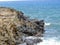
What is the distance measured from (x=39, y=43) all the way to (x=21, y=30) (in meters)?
2.10

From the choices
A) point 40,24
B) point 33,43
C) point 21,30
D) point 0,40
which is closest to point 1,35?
point 0,40

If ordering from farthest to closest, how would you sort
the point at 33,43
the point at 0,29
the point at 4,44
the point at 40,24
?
the point at 40,24 < the point at 33,43 < the point at 0,29 < the point at 4,44

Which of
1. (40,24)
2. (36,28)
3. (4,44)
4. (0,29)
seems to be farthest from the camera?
(40,24)

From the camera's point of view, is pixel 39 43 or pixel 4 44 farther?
pixel 39 43

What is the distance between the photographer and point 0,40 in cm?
1537

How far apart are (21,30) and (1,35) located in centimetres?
671

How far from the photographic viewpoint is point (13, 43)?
1620 centimetres

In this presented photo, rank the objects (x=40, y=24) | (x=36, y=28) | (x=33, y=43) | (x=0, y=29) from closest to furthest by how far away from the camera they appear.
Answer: (x=0, y=29) → (x=33, y=43) → (x=36, y=28) → (x=40, y=24)

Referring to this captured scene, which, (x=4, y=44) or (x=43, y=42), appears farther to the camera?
(x=43, y=42)

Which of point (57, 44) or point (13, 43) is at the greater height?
point (13, 43)

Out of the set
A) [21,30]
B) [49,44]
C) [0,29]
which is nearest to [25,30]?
[21,30]

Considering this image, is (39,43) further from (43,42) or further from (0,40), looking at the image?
(0,40)

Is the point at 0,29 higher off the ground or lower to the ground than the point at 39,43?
higher

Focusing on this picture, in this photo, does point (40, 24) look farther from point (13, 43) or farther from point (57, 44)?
point (13, 43)
